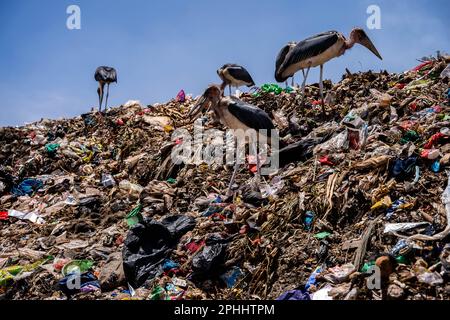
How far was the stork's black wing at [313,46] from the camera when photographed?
9.07m

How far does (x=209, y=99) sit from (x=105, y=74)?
681cm

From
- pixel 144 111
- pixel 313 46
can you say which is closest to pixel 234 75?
pixel 313 46

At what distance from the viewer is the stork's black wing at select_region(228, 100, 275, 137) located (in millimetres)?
7543

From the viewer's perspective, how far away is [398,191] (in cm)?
560

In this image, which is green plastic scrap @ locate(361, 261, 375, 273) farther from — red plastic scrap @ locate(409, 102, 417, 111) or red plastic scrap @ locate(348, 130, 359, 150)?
red plastic scrap @ locate(409, 102, 417, 111)

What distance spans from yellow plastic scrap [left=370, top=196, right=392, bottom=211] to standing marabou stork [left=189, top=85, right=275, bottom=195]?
220 centimetres

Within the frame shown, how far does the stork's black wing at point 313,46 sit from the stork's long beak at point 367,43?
2.28 ft

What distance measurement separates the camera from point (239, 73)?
10500 millimetres

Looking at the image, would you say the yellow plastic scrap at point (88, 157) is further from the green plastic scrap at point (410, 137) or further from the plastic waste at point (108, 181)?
the green plastic scrap at point (410, 137)

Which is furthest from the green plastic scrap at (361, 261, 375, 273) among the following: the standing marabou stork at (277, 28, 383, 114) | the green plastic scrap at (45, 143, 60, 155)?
the green plastic scrap at (45, 143, 60, 155)

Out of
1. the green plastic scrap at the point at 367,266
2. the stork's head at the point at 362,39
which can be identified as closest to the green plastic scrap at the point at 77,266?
the green plastic scrap at the point at 367,266
